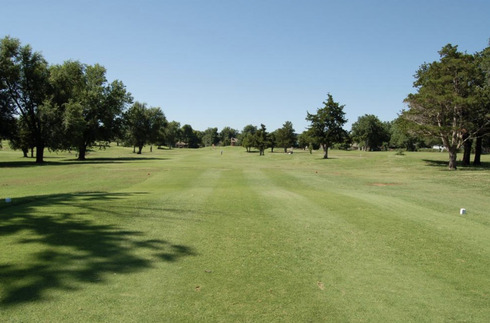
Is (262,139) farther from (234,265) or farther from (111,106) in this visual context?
(234,265)

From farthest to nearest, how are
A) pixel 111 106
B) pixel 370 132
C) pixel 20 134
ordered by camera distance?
pixel 370 132
pixel 111 106
pixel 20 134

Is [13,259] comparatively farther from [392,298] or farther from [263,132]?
[263,132]

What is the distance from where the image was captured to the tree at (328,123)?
54.2 meters

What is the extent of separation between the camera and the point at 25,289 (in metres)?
4.53

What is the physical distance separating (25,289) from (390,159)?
46.9m

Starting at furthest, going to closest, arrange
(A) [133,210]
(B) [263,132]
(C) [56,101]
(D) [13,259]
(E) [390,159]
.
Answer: (B) [263,132] → (C) [56,101] → (E) [390,159] → (A) [133,210] → (D) [13,259]

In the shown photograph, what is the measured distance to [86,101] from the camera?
55938mm

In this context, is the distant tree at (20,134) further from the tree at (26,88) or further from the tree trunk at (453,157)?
the tree trunk at (453,157)

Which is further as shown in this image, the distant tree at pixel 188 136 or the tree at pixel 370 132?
the distant tree at pixel 188 136

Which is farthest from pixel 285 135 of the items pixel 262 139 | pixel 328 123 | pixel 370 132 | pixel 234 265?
Answer: pixel 234 265

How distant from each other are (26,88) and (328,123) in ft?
156

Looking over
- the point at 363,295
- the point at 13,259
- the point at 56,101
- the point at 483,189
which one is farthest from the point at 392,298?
the point at 56,101

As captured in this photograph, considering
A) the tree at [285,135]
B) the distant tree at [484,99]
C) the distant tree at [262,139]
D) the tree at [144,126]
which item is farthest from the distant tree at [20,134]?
the tree at [285,135]

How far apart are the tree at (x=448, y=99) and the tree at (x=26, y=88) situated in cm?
4866
